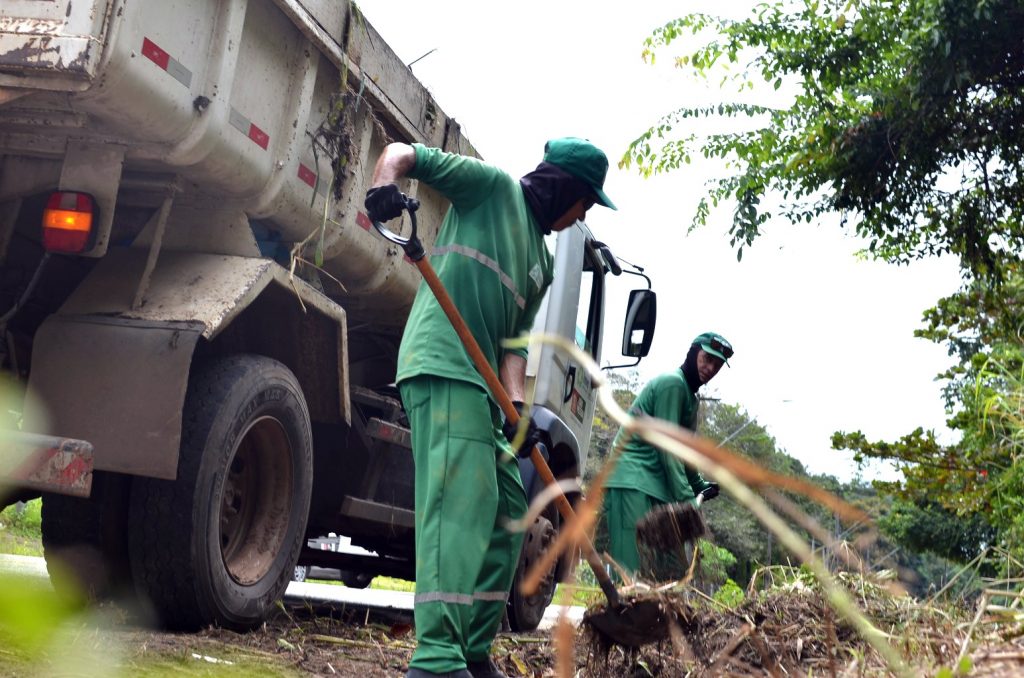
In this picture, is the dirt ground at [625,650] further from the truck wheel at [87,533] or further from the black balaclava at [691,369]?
the black balaclava at [691,369]

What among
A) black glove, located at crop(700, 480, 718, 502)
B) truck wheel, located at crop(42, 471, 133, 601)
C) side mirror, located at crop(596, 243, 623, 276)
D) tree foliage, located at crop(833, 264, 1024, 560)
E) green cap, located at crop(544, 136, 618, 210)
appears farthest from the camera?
side mirror, located at crop(596, 243, 623, 276)

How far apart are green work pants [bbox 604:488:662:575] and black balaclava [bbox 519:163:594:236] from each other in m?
2.30

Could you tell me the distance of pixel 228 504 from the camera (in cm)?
445

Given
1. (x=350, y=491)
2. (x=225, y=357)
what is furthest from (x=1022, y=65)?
(x=225, y=357)

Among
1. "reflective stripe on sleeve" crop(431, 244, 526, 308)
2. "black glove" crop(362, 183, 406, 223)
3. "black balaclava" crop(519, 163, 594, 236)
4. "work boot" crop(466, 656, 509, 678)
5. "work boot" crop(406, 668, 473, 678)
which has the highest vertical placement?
"black balaclava" crop(519, 163, 594, 236)

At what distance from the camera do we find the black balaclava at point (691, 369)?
580 centimetres

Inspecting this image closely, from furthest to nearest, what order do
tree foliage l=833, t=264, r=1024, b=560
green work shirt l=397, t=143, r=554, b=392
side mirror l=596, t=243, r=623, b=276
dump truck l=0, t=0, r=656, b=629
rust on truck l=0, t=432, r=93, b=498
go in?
side mirror l=596, t=243, r=623, b=276, tree foliage l=833, t=264, r=1024, b=560, dump truck l=0, t=0, r=656, b=629, green work shirt l=397, t=143, r=554, b=392, rust on truck l=0, t=432, r=93, b=498

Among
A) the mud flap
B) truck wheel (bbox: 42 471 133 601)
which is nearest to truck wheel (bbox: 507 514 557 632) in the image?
truck wheel (bbox: 42 471 133 601)

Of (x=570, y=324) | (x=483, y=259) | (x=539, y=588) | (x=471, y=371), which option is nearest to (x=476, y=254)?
(x=483, y=259)

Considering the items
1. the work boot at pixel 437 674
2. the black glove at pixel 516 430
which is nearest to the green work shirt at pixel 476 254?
the black glove at pixel 516 430

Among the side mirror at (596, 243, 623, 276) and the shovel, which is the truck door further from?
the shovel

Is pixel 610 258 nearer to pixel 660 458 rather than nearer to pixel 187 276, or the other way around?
pixel 660 458

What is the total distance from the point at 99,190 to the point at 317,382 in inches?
54.7

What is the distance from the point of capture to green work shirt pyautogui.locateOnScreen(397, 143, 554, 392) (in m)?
3.34
